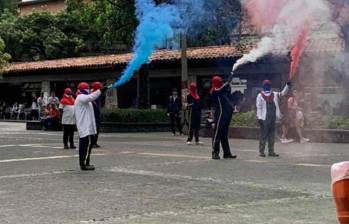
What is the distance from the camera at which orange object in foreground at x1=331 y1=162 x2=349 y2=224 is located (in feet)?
14.7

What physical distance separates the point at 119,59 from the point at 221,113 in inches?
861

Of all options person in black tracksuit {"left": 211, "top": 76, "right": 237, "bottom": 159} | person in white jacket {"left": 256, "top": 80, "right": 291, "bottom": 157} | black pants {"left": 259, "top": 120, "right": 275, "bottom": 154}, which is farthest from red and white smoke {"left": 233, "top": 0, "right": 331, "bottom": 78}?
black pants {"left": 259, "top": 120, "right": 275, "bottom": 154}

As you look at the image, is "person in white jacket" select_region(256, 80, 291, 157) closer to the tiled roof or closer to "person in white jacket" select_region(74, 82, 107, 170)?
"person in white jacket" select_region(74, 82, 107, 170)

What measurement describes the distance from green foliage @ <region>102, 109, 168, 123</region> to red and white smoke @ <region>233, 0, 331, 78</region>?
14878 mm

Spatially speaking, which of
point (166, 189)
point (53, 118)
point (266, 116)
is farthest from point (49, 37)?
point (166, 189)

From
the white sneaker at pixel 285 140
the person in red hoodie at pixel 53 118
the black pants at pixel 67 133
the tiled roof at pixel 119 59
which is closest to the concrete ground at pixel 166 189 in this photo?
the black pants at pixel 67 133

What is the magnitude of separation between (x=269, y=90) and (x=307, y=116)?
702cm

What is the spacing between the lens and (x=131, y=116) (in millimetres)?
28516

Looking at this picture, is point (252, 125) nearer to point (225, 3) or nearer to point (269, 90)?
point (269, 90)

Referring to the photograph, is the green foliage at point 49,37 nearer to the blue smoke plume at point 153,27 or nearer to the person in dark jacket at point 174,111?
the person in dark jacket at point 174,111

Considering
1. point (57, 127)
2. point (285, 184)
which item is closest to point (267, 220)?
point (285, 184)

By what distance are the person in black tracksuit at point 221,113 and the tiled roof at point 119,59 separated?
13166mm

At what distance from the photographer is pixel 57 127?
99.9 feet

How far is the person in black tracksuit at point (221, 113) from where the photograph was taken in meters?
14.8
